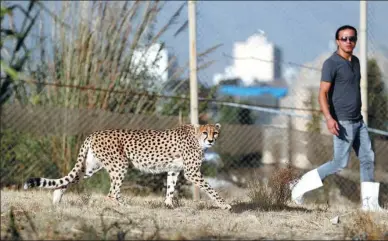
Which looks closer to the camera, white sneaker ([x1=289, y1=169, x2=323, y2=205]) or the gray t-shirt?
the gray t-shirt

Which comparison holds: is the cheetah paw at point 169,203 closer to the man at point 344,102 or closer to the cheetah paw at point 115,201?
the cheetah paw at point 115,201

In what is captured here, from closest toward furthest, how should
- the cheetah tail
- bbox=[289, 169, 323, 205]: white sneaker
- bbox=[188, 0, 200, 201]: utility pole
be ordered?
the cheetah tail, bbox=[289, 169, 323, 205]: white sneaker, bbox=[188, 0, 200, 201]: utility pole

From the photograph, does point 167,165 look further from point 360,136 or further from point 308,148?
point 308,148

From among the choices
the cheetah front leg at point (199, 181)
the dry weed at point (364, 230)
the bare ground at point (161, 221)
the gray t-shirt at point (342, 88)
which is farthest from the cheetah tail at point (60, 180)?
the dry weed at point (364, 230)

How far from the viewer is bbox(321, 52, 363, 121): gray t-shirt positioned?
8008mm

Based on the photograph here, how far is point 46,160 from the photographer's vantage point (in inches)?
418

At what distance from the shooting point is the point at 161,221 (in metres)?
6.24

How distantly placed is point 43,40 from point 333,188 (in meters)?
3.95

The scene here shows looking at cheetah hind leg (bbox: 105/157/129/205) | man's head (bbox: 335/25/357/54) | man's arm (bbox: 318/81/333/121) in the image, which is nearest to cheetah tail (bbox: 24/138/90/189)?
cheetah hind leg (bbox: 105/157/129/205)

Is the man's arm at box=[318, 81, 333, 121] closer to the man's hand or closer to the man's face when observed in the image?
the man's hand

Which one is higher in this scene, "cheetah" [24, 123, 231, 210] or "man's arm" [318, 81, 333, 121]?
"man's arm" [318, 81, 333, 121]

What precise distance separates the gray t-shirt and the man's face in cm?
10

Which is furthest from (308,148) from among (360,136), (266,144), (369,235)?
(369,235)

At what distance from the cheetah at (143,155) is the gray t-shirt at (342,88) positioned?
3.52 feet
